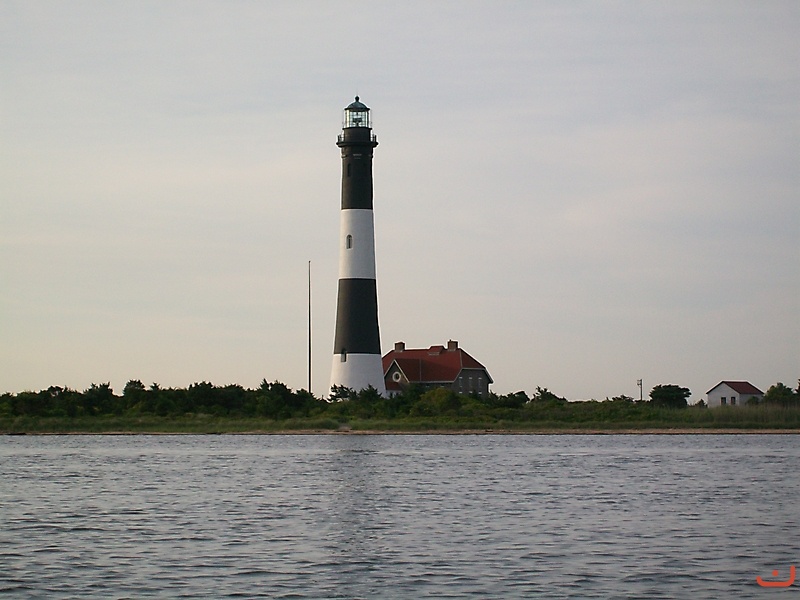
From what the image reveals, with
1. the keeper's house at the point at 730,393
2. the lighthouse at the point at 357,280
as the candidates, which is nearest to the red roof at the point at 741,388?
the keeper's house at the point at 730,393

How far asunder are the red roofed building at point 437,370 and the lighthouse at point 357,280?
473 inches

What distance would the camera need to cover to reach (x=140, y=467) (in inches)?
1687

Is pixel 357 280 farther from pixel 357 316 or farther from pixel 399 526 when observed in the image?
pixel 399 526

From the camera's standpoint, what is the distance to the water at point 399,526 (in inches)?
706

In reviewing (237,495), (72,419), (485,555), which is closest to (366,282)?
(72,419)

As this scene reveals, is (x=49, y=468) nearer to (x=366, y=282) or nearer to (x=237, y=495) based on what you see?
(x=237, y=495)

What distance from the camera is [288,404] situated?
6756 centimetres

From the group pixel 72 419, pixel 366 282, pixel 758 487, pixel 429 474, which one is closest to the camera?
pixel 758 487

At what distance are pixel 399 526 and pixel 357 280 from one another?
37.5 m

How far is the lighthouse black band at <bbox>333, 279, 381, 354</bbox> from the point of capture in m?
62.2

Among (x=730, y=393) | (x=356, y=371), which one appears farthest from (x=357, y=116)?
(x=730, y=393)

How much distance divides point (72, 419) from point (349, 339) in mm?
16050

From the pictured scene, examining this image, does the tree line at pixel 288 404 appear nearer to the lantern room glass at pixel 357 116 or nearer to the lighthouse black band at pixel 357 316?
the lighthouse black band at pixel 357 316

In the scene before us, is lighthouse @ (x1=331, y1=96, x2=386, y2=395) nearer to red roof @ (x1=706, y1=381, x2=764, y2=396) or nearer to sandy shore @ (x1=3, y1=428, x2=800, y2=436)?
sandy shore @ (x1=3, y1=428, x2=800, y2=436)
